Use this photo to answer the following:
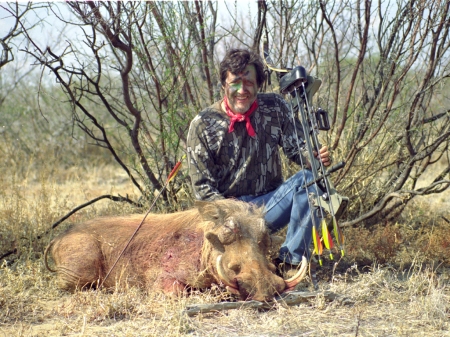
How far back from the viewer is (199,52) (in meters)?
5.48

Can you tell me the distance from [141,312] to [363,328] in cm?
129

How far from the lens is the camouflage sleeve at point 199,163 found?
430cm

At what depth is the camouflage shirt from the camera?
4.39 metres

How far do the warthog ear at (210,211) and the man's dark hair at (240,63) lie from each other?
1023mm

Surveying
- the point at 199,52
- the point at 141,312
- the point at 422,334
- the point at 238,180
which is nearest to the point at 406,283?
the point at 422,334

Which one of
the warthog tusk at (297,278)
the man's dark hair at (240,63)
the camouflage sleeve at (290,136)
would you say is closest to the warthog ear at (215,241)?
the warthog tusk at (297,278)

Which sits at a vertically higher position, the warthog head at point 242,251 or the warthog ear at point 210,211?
the warthog ear at point 210,211

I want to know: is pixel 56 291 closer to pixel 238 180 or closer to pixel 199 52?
pixel 238 180

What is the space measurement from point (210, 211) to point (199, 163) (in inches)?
21.8

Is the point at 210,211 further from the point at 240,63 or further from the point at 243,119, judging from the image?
the point at 240,63

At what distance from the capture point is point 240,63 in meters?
4.36

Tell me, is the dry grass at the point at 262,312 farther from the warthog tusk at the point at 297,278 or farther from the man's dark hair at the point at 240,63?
the man's dark hair at the point at 240,63

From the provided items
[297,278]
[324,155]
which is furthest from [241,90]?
[297,278]

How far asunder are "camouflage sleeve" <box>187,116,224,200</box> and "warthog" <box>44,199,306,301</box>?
0.62ft
